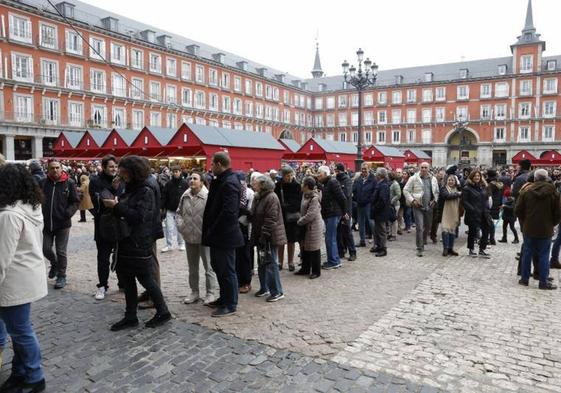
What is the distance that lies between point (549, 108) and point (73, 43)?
52123mm

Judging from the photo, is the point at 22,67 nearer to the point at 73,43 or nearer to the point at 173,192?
the point at 73,43

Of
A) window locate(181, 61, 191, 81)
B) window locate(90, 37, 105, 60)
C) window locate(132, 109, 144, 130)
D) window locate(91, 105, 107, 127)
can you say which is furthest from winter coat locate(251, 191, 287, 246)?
window locate(181, 61, 191, 81)

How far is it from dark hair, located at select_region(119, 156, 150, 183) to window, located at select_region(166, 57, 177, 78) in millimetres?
42378

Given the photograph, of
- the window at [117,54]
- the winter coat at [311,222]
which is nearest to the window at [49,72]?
the window at [117,54]

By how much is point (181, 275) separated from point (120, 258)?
251cm

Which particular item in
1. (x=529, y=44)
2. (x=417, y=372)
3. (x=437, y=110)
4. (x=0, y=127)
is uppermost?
(x=529, y=44)

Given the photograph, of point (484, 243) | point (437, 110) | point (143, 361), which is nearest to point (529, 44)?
point (437, 110)

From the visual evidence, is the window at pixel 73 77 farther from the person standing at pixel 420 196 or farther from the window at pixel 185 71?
the person standing at pixel 420 196

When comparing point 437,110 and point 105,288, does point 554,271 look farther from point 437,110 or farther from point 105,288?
point 437,110

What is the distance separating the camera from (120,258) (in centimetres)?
425

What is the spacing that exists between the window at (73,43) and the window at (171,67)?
9550mm

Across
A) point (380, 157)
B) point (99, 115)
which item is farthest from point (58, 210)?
point (99, 115)

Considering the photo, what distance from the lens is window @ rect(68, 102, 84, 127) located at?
115 ft

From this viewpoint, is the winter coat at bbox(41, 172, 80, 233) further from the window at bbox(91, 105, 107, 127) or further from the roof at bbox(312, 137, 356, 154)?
the window at bbox(91, 105, 107, 127)
